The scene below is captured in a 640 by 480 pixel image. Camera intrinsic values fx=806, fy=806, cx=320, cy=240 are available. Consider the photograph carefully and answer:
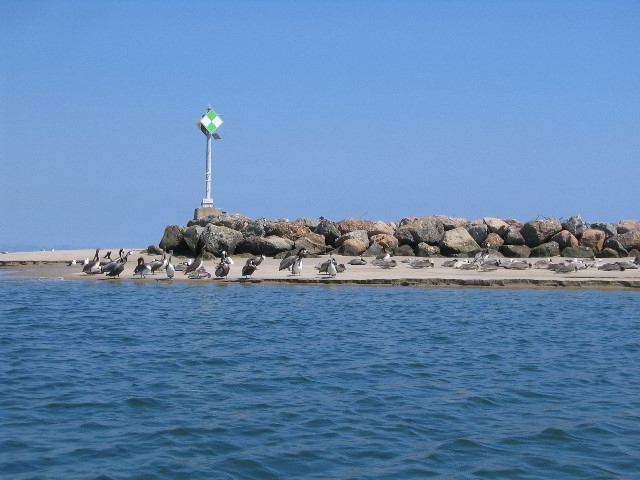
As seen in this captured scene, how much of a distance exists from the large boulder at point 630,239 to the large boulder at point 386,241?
956cm

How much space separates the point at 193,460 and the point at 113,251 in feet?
103

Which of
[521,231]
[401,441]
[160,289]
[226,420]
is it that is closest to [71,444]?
[226,420]

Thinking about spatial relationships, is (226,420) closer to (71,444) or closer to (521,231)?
(71,444)

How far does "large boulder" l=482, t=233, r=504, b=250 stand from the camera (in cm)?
3515

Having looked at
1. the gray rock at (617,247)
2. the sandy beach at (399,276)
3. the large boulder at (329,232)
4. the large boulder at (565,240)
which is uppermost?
the large boulder at (329,232)

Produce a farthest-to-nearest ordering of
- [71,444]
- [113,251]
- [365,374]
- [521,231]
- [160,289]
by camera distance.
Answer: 1. [113,251]
2. [521,231]
3. [160,289]
4. [365,374]
5. [71,444]

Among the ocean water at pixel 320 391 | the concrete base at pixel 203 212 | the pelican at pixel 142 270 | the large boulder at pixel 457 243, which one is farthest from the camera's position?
the concrete base at pixel 203 212

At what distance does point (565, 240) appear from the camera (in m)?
34.7

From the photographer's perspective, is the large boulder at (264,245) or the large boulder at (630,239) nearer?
the large boulder at (264,245)

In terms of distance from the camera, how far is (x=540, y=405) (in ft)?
36.3

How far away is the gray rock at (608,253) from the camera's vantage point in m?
34.3

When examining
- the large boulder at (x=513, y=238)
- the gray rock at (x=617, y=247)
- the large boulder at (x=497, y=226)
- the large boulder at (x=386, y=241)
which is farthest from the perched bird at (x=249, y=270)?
the gray rock at (x=617, y=247)

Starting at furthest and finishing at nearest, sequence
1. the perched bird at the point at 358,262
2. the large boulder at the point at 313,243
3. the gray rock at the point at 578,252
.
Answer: the large boulder at the point at 313,243 → the gray rock at the point at 578,252 → the perched bird at the point at 358,262

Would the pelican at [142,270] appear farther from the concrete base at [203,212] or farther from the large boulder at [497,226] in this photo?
the large boulder at [497,226]
